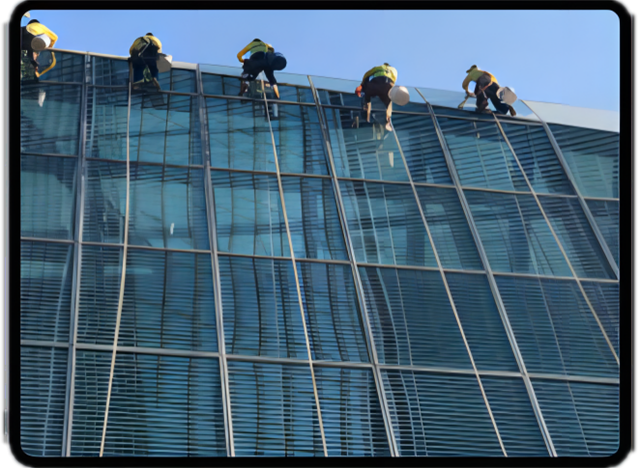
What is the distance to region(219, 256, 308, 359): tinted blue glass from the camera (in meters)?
6.28

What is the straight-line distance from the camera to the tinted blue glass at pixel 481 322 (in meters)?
6.48

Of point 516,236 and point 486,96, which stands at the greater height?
point 486,96

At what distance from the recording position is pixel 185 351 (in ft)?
20.2

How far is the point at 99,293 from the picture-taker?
6352 mm

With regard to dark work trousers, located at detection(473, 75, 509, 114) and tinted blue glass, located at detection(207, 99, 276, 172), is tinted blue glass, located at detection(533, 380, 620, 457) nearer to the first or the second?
dark work trousers, located at detection(473, 75, 509, 114)

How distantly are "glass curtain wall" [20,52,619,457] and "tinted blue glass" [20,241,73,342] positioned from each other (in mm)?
21

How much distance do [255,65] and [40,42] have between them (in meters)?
4.18

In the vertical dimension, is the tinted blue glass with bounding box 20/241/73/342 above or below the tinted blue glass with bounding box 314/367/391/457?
above

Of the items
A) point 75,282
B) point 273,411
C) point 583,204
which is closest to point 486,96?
point 583,204

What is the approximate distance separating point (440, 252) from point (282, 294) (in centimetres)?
223

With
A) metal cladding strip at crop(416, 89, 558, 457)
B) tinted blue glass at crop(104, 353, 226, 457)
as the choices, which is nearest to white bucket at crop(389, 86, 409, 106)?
metal cladding strip at crop(416, 89, 558, 457)

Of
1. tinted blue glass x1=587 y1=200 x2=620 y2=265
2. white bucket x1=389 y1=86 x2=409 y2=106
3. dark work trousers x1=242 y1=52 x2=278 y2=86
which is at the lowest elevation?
tinted blue glass x1=587 y1=200 x2=620 y2=265

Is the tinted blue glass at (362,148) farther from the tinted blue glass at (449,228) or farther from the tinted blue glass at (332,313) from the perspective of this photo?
the tinted blue glass at (332,313)

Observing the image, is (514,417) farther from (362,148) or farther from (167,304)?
(362,148)
